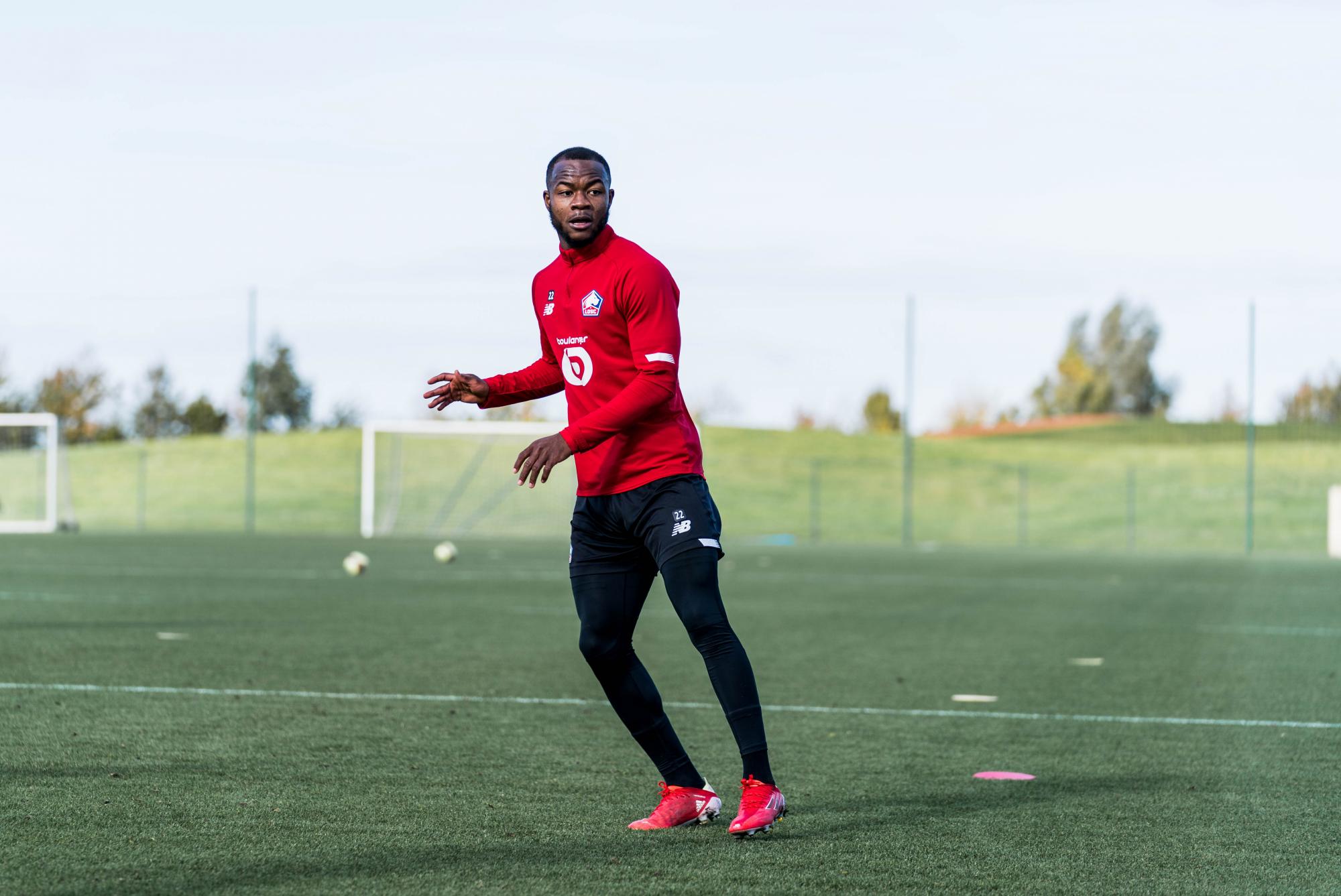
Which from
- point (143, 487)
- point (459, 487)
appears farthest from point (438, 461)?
point (143, 487)

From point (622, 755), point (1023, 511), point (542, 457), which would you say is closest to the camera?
point (542, 457)

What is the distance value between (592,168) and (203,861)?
2214 millimetres

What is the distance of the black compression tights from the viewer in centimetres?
454

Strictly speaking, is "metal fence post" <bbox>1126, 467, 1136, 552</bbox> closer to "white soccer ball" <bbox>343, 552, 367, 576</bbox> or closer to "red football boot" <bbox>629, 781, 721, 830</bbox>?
"white soccer ball" <bbox>343, 552, 367, 576</bbox>

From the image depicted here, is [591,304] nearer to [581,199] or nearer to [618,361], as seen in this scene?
[618,361]

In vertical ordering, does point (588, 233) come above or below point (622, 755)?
above

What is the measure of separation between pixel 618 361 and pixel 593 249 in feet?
1.13

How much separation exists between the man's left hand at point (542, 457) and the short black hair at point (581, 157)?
0.81 metres

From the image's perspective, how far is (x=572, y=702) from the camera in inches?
295

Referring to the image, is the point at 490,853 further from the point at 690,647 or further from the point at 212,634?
the point at 212,634

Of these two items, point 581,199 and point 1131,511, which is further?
point 1131,511

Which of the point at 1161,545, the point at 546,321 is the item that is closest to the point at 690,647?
the point at 546,321

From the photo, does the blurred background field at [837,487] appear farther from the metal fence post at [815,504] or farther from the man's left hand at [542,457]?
the man's left hand at [542,457]

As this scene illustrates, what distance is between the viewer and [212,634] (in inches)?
414
